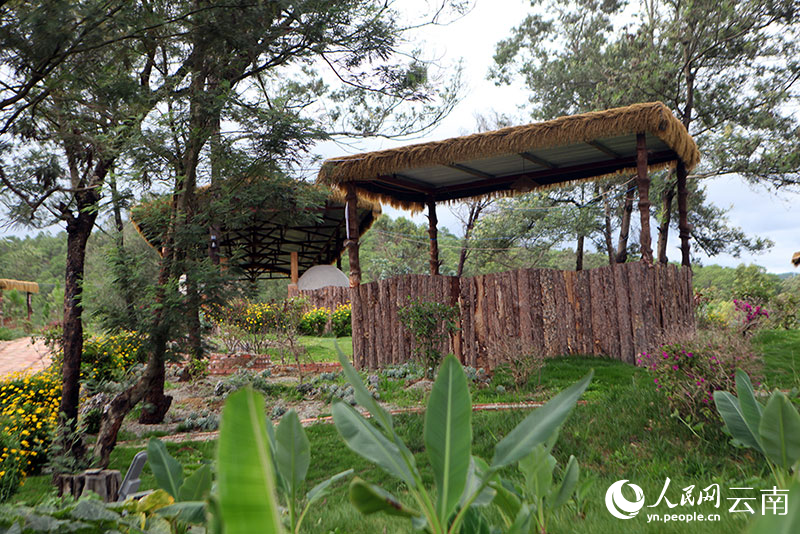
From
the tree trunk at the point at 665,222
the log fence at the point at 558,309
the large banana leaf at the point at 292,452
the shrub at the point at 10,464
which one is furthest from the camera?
the tree trunk at the point at 665,222

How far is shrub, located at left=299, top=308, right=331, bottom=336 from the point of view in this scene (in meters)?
15.7

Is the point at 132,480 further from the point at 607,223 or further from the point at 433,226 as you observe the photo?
the point at 607,223

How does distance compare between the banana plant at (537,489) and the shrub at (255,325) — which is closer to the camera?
the banana plant at (537,489)

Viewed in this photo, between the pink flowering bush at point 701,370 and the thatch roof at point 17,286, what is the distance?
2111cm

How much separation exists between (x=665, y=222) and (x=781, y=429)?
14271 millimetres

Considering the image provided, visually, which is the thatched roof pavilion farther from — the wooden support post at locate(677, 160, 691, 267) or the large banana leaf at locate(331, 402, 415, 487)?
→ the large banana leaf at locate(331, 402, 415, 487)

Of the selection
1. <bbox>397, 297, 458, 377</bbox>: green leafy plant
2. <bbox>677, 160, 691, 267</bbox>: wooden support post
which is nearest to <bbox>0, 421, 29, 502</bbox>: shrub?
<bbox>397, 297, 458, 377</bbox>: green leafy plant

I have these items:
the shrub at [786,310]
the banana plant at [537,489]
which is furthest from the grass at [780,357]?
the banana plant at [537,489]

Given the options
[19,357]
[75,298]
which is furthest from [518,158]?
[19,357]

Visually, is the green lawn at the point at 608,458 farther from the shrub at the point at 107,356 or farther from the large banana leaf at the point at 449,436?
the shrub at the point at 107,356

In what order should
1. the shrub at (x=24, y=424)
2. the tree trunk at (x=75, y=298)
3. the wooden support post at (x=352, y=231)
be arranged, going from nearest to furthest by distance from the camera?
the shrub at (x=24, y=424)
the tree trunk at (x=75, y=298)
the wooden support post at (x=352, y=231)

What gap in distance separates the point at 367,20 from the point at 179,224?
3026 mm

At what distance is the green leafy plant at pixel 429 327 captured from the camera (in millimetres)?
7324

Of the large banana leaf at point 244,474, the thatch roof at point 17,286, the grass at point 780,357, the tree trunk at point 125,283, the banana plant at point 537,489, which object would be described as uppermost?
the thatch roof at point 17,286
